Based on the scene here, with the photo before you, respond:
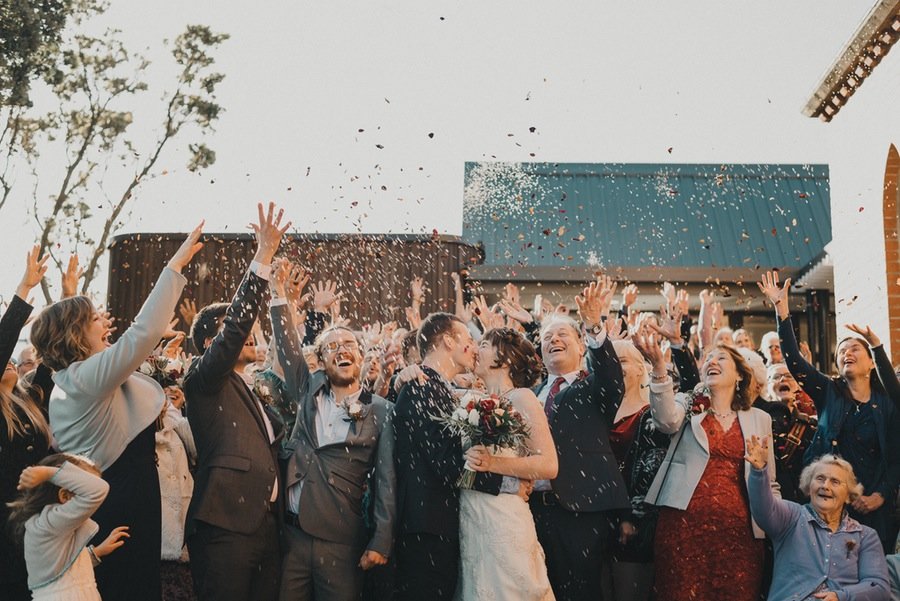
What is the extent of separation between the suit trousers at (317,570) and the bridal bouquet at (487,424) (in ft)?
2.52

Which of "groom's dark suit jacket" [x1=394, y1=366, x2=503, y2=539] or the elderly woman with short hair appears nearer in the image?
"groom's dark suit jacket" [x1=394, y1=366, x2=503, y2=539]

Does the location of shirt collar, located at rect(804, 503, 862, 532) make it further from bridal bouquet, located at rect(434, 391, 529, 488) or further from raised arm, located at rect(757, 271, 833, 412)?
bridal bouquet, located at rect(434, 391, 529, 488)

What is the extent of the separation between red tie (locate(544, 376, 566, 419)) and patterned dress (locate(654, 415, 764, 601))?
0.96 m

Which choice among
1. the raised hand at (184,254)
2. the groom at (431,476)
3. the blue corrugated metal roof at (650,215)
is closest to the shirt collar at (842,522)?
the groom at (431,476)

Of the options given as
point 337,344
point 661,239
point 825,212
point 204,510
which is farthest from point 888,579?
point 825,212

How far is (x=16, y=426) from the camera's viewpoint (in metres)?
5.38

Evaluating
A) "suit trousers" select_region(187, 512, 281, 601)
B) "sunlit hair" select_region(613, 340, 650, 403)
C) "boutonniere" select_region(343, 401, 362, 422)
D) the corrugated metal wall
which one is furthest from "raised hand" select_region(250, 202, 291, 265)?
the corrugated metal wall

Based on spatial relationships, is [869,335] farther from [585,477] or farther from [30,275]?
[30,275]

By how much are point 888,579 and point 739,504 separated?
2.98ft

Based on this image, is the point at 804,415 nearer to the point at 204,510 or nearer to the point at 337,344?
the point at 337,344

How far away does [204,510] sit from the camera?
509cm

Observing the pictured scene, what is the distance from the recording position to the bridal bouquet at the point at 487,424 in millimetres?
5082

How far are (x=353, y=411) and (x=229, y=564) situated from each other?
1.06 meters

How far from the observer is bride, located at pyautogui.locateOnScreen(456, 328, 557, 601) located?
5105 mm
